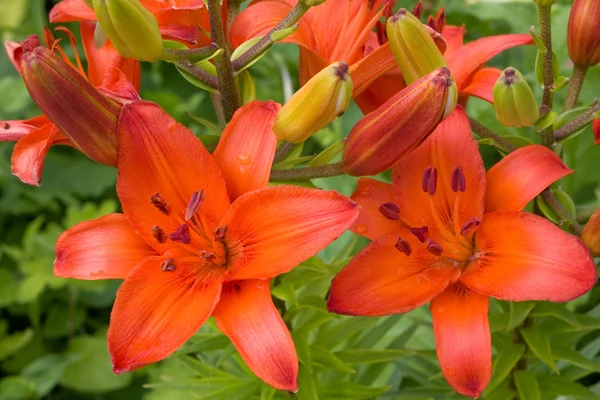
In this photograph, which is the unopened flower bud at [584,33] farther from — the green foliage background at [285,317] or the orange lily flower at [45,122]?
the orange lily flower at [45,122]

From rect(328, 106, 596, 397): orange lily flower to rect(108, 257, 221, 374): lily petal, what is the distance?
128 mm

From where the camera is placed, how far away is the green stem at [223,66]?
708mm

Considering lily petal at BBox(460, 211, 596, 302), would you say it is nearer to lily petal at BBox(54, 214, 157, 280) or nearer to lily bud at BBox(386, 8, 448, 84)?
lily bud at BBox(386, 8, 448, 84)

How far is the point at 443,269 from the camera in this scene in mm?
802

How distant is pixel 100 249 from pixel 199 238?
10 centimetres

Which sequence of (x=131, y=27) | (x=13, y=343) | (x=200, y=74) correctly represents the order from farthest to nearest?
(x=13, y=343)
(x=200, y=74)
(x=131, y=27)

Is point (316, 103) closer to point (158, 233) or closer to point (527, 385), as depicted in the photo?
point (158, 233)

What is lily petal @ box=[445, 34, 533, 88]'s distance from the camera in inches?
32.4

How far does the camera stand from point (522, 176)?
760 mm

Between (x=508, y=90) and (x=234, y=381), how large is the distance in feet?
1.61

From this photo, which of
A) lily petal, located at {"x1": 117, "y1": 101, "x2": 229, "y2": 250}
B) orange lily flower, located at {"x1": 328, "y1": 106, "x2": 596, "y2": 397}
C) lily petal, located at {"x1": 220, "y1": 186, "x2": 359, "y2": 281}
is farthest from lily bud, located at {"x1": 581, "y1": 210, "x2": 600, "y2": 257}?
lily petal, located at {"x1": 117, "y1": 101, "x2": 229, "y2": 250}

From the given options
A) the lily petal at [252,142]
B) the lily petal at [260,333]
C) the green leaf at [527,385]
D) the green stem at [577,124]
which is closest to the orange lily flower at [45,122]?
the lily petal at [252,142]

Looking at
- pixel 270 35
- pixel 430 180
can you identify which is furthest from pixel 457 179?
pixel 270 35

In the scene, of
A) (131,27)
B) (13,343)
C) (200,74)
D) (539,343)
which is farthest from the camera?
(13,343)
